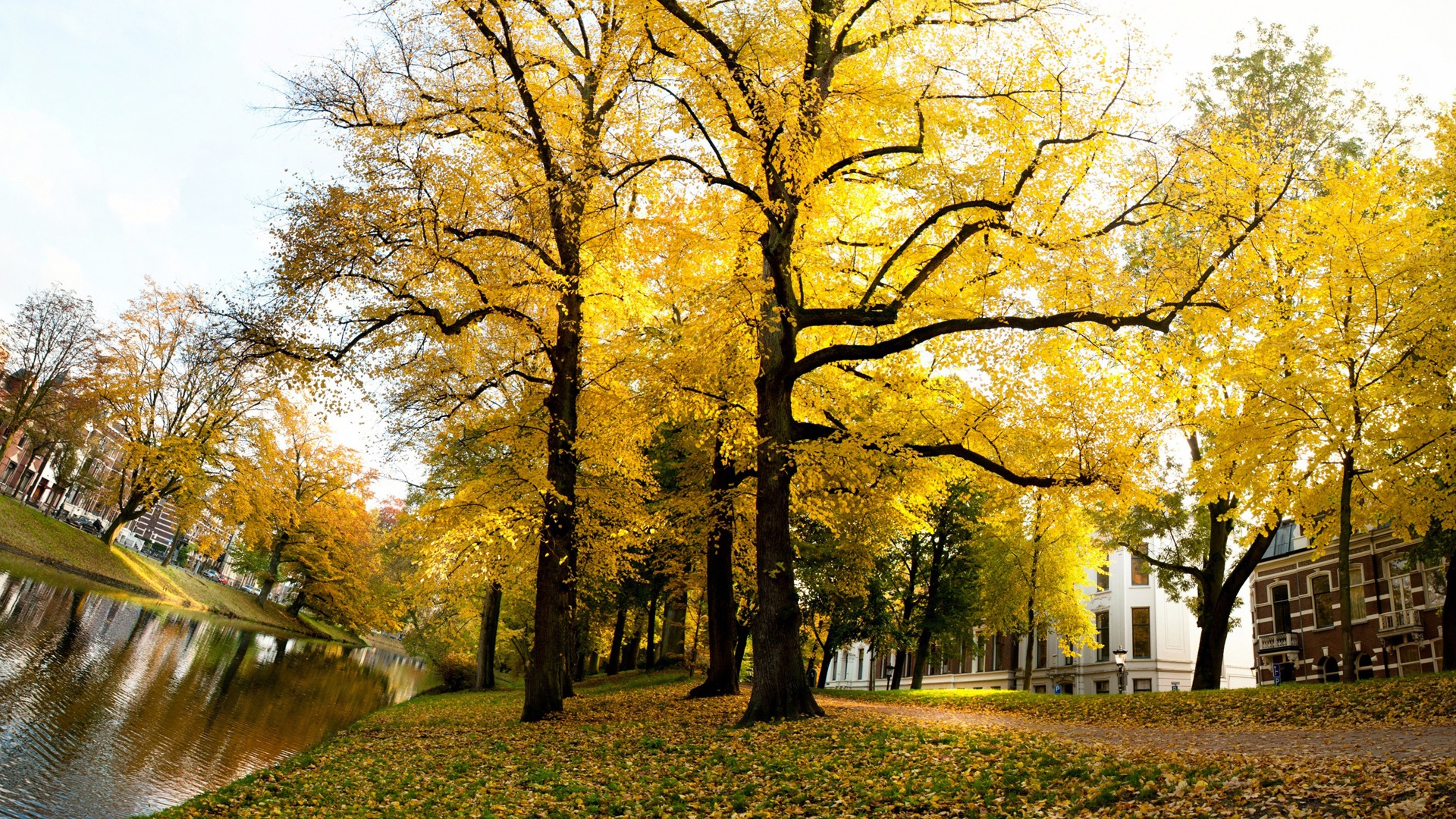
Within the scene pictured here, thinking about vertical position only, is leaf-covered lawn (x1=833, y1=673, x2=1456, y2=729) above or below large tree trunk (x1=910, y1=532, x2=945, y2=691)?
below

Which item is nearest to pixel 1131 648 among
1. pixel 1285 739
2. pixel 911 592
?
pixel 911 592

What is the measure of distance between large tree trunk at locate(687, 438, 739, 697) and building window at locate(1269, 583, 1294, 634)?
2625 cm

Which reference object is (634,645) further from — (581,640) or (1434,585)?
(1434,585)

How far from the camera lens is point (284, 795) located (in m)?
8.75

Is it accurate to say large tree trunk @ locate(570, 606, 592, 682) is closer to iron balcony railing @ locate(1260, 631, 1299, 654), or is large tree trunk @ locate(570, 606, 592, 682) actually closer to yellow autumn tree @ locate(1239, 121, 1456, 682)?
yellow autumn tree @ locate(1239, 121, 1456, 682)

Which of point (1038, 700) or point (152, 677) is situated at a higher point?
point (1038, 700)

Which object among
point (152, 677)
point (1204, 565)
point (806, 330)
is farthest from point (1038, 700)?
point (152, 677)

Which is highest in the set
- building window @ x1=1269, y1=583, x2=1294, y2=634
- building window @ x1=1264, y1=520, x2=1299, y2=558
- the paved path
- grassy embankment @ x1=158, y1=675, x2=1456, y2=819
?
building window @ x1=1264, y1=520, x2=1299, y2=558

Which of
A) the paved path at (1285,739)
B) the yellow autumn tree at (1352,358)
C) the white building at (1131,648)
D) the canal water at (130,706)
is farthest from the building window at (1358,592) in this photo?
the canal water at (130,706)

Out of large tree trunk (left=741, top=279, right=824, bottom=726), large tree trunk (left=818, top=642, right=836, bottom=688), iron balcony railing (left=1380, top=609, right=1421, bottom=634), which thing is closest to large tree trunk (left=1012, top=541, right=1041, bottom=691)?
large tree trunk (left=818, top=642, right=836, bottom=688)

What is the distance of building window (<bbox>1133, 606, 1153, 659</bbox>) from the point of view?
43.2m

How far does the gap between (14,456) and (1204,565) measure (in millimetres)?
72981

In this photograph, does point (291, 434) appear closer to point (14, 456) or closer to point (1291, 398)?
point (14, 456)

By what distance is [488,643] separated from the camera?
94.2 ft
